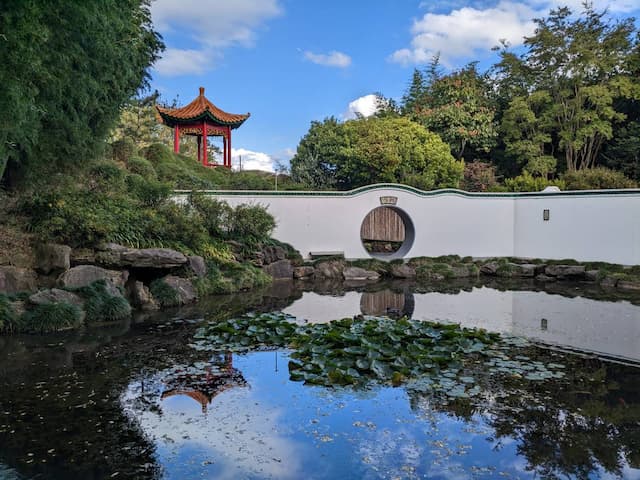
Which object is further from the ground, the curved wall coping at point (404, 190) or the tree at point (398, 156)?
the tree at point (398, 156)

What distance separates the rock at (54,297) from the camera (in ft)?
22.1

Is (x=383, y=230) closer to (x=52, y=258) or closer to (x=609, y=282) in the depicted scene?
(x=609, y=282)

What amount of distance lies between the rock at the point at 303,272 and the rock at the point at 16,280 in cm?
628

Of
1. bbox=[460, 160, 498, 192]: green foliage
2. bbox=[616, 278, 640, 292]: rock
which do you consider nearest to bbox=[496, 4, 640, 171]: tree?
bbox=[460, 160, 498, 192]: green foliage

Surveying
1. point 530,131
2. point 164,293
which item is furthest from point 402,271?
point 530,131

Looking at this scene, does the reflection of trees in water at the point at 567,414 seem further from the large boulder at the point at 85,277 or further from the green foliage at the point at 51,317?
the large boulder at the point at 85,277

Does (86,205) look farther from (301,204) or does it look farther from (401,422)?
(401,422)

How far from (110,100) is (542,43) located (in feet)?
57.4

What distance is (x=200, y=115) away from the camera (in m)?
18.8

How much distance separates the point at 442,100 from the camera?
69.6ft

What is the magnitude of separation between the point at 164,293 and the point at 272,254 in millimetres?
4536

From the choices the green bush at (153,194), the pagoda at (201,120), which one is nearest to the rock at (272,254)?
the green bush at (153,194)

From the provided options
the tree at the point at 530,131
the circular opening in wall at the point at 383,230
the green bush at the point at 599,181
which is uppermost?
the tree at the point at 530,131

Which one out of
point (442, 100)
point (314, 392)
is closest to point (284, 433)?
point (314, 392)
